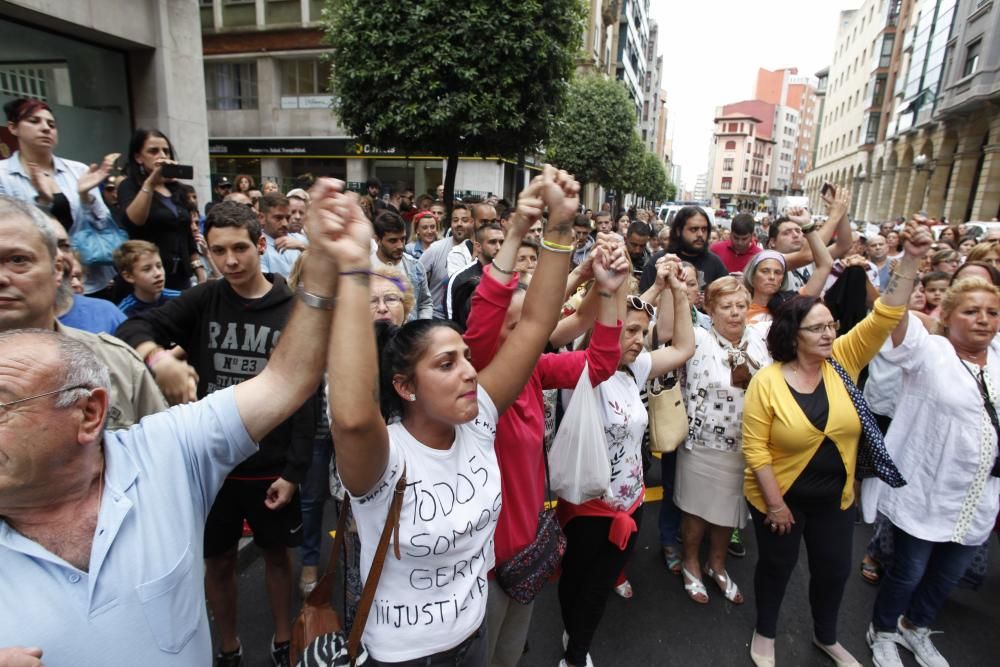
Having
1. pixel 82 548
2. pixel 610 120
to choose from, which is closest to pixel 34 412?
pixel 82 548

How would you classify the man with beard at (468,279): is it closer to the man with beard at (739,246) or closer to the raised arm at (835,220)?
the raised arm at (835,220)

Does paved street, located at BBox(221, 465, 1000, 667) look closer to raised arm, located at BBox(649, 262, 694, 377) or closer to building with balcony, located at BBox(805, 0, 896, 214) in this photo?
raised arm, located at BBox(649, 262, 694, 377)

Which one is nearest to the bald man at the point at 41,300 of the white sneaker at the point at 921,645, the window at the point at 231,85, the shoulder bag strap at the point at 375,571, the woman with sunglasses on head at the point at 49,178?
the shoulder bag strap at the point at 375,571

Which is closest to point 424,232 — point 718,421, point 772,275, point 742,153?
point 772,275

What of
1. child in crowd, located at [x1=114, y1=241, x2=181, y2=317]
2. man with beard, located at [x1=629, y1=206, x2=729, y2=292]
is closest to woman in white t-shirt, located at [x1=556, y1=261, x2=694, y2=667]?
man with beard, located at [x1=629, y1=206, x2=729, y2=292]

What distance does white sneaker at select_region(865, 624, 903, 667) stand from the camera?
3.01m

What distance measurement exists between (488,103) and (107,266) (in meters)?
8.77

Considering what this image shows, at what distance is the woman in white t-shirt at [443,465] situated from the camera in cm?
170

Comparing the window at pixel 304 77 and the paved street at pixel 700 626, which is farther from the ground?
the window at pixel 304 77

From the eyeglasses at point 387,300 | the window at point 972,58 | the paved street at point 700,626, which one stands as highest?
the window at point 972,58

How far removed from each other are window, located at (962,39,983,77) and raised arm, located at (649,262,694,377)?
35.1 meters

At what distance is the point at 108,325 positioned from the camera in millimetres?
2361

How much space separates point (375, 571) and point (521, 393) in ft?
2.86

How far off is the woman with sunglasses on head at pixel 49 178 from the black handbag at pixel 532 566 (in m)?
3.39
